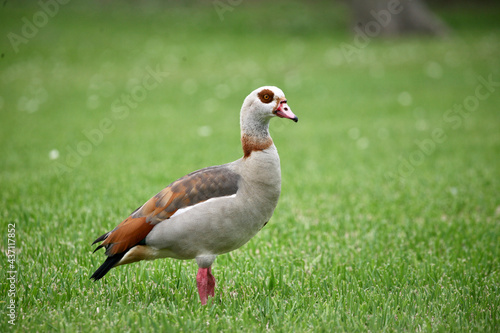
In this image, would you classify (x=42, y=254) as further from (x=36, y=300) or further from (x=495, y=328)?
(x=495, y=328)

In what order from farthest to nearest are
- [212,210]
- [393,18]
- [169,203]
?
1. [393,18]
2. [169,203]
3. [212,210]

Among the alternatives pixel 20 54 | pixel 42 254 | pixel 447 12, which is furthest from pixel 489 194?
pixel 447 12

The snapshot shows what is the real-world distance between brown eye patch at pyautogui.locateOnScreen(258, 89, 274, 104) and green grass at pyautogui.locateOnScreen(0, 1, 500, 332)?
1420 mm

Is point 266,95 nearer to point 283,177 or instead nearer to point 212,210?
point 212,210

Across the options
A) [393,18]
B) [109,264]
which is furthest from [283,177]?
[393,18]

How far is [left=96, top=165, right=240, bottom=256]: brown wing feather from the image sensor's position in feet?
11.6

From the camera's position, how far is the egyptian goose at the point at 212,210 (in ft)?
11.5

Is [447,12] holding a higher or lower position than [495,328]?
lower

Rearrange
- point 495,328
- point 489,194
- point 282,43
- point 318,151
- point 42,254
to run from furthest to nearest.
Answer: point 282,43 → point 318,151 → point 489,194 → point 42,254 → point 495,328

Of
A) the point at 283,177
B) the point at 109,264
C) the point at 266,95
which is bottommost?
the point at 283,177

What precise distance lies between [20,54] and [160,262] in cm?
1599

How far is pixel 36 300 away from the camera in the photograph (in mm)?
3639

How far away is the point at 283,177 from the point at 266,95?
13.2ft

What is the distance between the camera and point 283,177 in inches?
296
